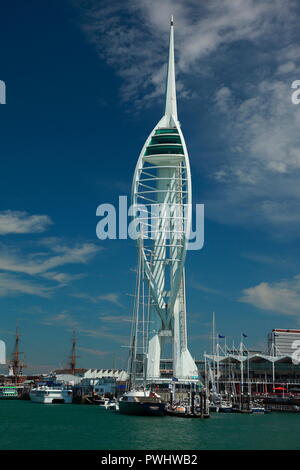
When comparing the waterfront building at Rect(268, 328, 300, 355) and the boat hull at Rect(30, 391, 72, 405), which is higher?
the waterfront building at Rect(268, 328, 300, 355)

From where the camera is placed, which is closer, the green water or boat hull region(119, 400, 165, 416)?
the green water

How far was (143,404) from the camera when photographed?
70.5 m

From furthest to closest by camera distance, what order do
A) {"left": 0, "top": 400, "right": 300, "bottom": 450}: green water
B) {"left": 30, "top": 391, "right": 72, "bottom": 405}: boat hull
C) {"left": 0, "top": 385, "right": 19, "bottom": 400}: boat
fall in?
{"left": 0, "top": 385, "right": 19, "bottom": 400}: boat
{"left": 30, "top": 391, "right": 72, "bottom": 405}: boat hull
{"left": 0, "top": 400, "right": 300, "bottom": 450}: green water

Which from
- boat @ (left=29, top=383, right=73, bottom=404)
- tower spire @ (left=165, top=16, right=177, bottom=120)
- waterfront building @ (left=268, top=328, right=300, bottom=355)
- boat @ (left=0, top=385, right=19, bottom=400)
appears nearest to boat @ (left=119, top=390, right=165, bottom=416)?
boat @ (left=29, top=383, right=73, bottom=404)

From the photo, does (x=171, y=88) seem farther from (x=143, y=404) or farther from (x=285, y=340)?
(x=285, y=340)

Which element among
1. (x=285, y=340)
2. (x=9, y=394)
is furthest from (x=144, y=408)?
(x=285, y=340)

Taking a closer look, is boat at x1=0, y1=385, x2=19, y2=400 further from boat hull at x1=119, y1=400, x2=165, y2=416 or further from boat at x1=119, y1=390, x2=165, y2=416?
boat hull at x1=119, y1=400, x2=165, y2=416

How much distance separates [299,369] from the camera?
5089 inches

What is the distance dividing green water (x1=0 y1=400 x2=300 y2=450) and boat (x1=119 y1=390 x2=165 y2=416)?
1106mm

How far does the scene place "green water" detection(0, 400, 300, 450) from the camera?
151 ft

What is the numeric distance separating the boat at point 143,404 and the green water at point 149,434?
1.11m

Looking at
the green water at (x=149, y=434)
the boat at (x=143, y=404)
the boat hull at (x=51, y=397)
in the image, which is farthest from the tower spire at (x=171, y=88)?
the green water at (x=149, y=434)

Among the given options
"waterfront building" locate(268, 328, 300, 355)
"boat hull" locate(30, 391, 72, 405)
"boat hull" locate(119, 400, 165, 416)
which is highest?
"waterfront building" locate(268, 328, 300, 355)
